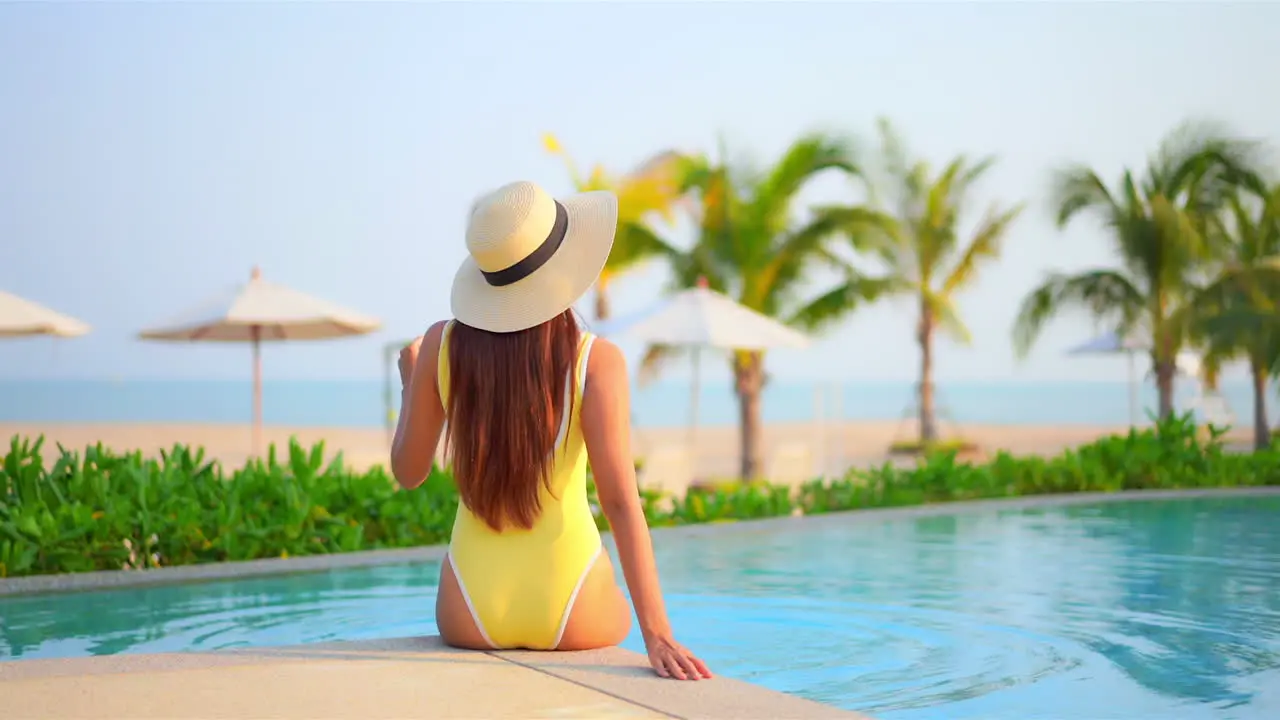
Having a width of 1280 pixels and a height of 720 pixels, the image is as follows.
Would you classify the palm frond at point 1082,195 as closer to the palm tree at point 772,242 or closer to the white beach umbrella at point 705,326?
the palm tree at point 772,242

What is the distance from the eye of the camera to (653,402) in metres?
80.8

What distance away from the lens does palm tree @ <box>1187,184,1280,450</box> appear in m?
18.4

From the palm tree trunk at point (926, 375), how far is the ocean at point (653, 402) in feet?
75.9

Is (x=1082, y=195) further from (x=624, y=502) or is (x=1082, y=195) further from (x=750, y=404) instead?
(x=624, y=502)

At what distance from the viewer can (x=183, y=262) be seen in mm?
57062

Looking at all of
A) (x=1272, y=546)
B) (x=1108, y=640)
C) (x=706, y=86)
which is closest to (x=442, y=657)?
(x=1108, y=640)

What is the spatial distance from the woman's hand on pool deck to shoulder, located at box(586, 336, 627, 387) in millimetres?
681

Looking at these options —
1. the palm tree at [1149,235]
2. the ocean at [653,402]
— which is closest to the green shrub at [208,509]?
the palm tree at [1149,235]

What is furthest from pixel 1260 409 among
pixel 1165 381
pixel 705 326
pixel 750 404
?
pixel 705 326

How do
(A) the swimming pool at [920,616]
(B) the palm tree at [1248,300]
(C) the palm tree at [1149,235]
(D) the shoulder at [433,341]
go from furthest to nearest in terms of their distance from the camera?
(C) the palm tree at [1149,235] → (B) the palm tree at [1248,300] → (A) the swimming pool at [920,616] → (D) the shoulder at [433,341]

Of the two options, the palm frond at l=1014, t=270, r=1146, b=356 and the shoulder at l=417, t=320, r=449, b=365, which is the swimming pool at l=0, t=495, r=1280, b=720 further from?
the palm frond at l=1014, t=270, r=1146, b=356

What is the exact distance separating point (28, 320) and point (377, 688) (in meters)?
12.5

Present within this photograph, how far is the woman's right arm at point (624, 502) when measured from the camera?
3936 mm

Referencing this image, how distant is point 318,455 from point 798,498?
444cm
